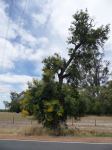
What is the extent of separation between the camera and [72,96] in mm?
32688

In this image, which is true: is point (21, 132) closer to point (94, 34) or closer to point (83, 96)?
point (83, 96)

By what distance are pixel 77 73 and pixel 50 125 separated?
5.83 m

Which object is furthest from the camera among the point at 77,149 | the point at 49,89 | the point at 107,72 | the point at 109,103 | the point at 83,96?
the point at 107,72

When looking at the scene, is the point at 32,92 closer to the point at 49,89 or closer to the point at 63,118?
the point at 49,89

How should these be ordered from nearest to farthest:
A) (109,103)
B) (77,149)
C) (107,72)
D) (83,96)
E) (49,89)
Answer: (77,149) → (49,89) → (83,96) → (109,103) → (107,72)

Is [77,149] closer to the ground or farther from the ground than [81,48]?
closer to the ground

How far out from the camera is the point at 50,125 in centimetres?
3166

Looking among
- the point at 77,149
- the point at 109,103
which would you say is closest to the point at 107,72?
the point at 109,103

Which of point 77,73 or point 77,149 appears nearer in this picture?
point 77,149

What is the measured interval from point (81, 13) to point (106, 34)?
2.97 metres

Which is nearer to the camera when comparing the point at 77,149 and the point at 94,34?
the point at 77,149

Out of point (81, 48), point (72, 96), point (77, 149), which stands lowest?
point (77, 149)

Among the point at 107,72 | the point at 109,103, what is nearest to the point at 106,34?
the point at 109,103

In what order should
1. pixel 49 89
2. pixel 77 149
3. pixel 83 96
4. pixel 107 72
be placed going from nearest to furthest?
pixel 77 149 → pixel 49 89 → pixel 83 96 → pixel 107 72
